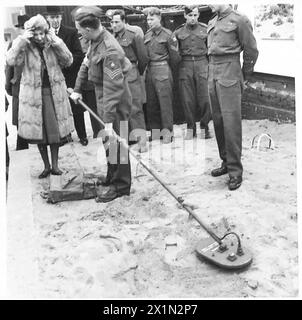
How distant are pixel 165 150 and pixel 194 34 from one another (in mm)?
1433

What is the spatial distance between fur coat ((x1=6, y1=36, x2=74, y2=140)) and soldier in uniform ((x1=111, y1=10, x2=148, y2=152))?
101 centimetres

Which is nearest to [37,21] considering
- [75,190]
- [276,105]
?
[75,190]

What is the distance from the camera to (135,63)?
16.5 ft

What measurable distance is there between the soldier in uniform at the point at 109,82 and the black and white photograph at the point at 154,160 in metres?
0.01

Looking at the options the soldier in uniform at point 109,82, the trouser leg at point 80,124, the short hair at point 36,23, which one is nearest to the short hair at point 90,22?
the soldier in uniform at point 109,82

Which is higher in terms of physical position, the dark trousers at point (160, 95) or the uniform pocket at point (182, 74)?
the uniform pocket at point (182, 74)

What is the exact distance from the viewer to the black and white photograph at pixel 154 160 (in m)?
2.82

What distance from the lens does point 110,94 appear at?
11.5 ft

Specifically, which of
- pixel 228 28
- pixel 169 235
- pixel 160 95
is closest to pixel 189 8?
pixel 160 95

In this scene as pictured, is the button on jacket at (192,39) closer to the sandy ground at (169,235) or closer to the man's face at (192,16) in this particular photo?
the man's face at (192,16)

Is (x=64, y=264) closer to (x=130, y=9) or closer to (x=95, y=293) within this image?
(x=95, y=293)

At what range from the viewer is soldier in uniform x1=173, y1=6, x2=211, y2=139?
5.15 meters

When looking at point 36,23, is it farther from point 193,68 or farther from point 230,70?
point 193,68

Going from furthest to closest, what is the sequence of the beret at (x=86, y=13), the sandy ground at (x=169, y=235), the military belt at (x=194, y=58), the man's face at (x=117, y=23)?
the military belt at (x=194, y=58) → the man's face at (x=117, y=23) → the beret at (x=86, y=13) → the sandy ground at (x=169, y=235)
